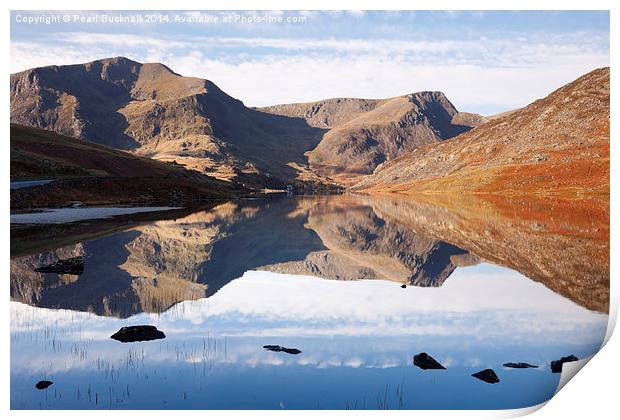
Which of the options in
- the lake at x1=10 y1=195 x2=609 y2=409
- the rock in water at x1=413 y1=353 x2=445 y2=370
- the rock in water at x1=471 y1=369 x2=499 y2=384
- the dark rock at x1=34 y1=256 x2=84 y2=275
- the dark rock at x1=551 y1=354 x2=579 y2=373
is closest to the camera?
the lake at x1=10 y1=195 x2=609 y2=409

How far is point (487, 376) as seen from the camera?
1731 cm

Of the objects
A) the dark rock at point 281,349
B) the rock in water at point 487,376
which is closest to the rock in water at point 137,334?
the dark rock at point 281,349

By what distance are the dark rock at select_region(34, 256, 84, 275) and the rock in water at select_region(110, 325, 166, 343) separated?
47.4 feet

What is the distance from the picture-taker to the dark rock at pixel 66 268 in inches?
1318

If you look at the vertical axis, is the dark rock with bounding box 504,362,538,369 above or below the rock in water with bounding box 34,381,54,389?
below

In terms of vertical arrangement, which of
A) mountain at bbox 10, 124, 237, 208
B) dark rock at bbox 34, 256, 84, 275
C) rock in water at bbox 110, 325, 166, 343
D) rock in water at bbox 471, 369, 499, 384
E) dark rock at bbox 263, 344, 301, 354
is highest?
mountain at bbox 10, 124, 237, 208

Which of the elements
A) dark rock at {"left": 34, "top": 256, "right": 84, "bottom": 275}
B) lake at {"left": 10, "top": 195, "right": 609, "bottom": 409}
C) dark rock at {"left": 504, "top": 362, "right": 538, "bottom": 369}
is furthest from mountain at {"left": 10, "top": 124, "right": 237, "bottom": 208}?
dark rock at {"left": 504, "top": 362, "right": 538, "bottom": 369}

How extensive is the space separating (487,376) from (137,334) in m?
12.4

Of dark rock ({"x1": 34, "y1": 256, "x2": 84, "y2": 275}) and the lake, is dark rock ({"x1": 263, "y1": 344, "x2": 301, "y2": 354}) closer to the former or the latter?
the lake

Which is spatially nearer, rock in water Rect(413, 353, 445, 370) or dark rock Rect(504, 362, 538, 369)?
rock in water Rect(413, 353, 445, 370)

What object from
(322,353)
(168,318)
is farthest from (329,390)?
(168,318)

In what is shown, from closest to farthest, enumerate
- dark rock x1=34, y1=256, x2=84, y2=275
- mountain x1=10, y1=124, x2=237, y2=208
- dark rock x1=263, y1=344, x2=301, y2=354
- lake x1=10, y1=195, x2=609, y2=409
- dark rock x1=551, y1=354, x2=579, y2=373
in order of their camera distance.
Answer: lake x1=10, y1=195, x2=609, y2=409
dark rock x1=551, y1=354, x2=579, y2=373
dark rock x1=263, y1=344, x2=301, y2=354
dark rock x1=34, y1=256, x2=84, y2=275
mountain x1=10, y1=124, x2=237, y2=208

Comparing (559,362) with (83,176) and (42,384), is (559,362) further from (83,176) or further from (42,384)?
(83,176)

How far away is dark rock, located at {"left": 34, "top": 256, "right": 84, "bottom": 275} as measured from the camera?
33.5m
